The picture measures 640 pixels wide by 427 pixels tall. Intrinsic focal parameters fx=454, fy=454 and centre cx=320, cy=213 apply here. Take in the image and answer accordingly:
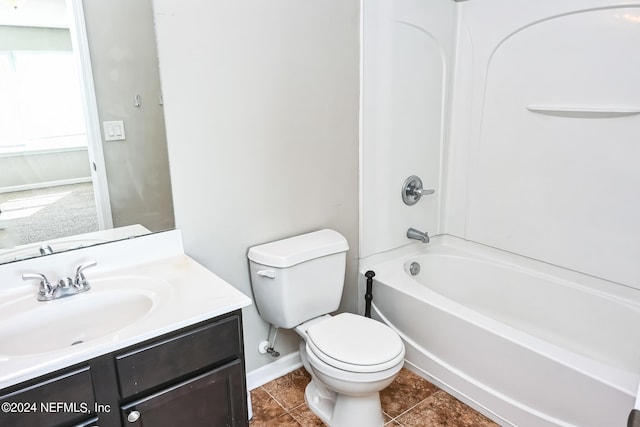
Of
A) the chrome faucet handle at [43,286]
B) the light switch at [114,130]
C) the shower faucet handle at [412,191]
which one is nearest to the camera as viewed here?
the chrome faucet handle at [43,286]

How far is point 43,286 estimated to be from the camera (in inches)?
57.9

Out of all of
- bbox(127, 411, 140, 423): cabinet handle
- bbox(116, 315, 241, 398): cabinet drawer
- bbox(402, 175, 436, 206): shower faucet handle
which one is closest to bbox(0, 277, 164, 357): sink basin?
bbox(116, 315, 241, 398): cabinet drawer

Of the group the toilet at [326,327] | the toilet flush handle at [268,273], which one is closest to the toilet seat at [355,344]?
the toilet at [326,327]

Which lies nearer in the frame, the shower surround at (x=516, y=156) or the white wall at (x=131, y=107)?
the white wall at (x=131, y=107)

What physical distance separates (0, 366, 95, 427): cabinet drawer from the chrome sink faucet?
0.41 m

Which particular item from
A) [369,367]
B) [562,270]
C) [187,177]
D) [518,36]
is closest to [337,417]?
[369,367]

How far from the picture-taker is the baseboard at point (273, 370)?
225 centimetres

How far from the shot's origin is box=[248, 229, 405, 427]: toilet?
1790 mm

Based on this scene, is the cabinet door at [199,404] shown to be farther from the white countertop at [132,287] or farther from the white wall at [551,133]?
the white wall at [551,133]

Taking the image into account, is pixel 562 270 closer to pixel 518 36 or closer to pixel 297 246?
pixel 518 36

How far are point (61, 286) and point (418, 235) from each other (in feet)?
6.04

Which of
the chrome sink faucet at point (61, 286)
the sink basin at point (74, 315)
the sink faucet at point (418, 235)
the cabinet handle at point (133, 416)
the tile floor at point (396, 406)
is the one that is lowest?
the tile floor at point (396, 406)

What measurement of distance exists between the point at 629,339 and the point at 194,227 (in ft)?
6.68

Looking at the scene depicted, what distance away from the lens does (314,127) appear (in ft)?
7.16
